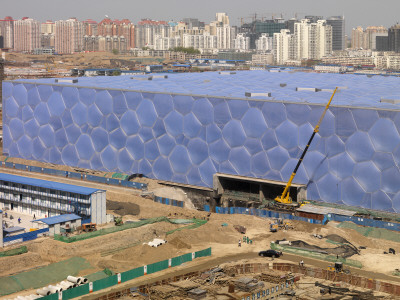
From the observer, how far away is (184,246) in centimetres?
4931

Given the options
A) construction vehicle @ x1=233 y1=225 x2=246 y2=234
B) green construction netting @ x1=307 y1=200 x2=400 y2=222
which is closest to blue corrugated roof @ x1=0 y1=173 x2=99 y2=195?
construction vehicle @ x1=233 y1=225 x2=246 y2=234

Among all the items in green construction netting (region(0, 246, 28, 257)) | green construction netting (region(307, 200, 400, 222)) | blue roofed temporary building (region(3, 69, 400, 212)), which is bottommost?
green construction netting (region(0, 246, 28, 257))

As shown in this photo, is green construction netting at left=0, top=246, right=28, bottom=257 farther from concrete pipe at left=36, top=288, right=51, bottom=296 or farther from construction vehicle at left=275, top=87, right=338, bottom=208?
construction vehicle at left=275, top=87, right=338, bottom=208

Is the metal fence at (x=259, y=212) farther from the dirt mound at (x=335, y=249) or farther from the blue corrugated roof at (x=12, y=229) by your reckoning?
the blue corrugated roof at (x=12, y=229)

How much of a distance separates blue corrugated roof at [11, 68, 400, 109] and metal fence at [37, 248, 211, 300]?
20.5m

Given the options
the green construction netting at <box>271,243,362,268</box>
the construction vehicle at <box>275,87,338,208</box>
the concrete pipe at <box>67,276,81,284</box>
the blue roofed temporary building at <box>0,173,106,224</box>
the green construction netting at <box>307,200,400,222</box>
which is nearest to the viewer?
the concrete pipe at <box>67,276,81,284</box>

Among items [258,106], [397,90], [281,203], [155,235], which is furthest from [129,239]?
[397,90]

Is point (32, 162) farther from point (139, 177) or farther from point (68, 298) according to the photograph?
point (68, 298)

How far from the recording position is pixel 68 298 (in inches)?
1550

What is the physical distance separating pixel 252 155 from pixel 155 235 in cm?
1470

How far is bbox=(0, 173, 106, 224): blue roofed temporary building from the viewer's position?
55.1 metres

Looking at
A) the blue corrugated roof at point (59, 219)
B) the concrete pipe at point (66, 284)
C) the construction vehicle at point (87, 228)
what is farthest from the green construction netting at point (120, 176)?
the concrete pipe at point (66, 284)

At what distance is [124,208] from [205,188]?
8.22 m

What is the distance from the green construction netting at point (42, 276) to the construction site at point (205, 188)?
110 mm
